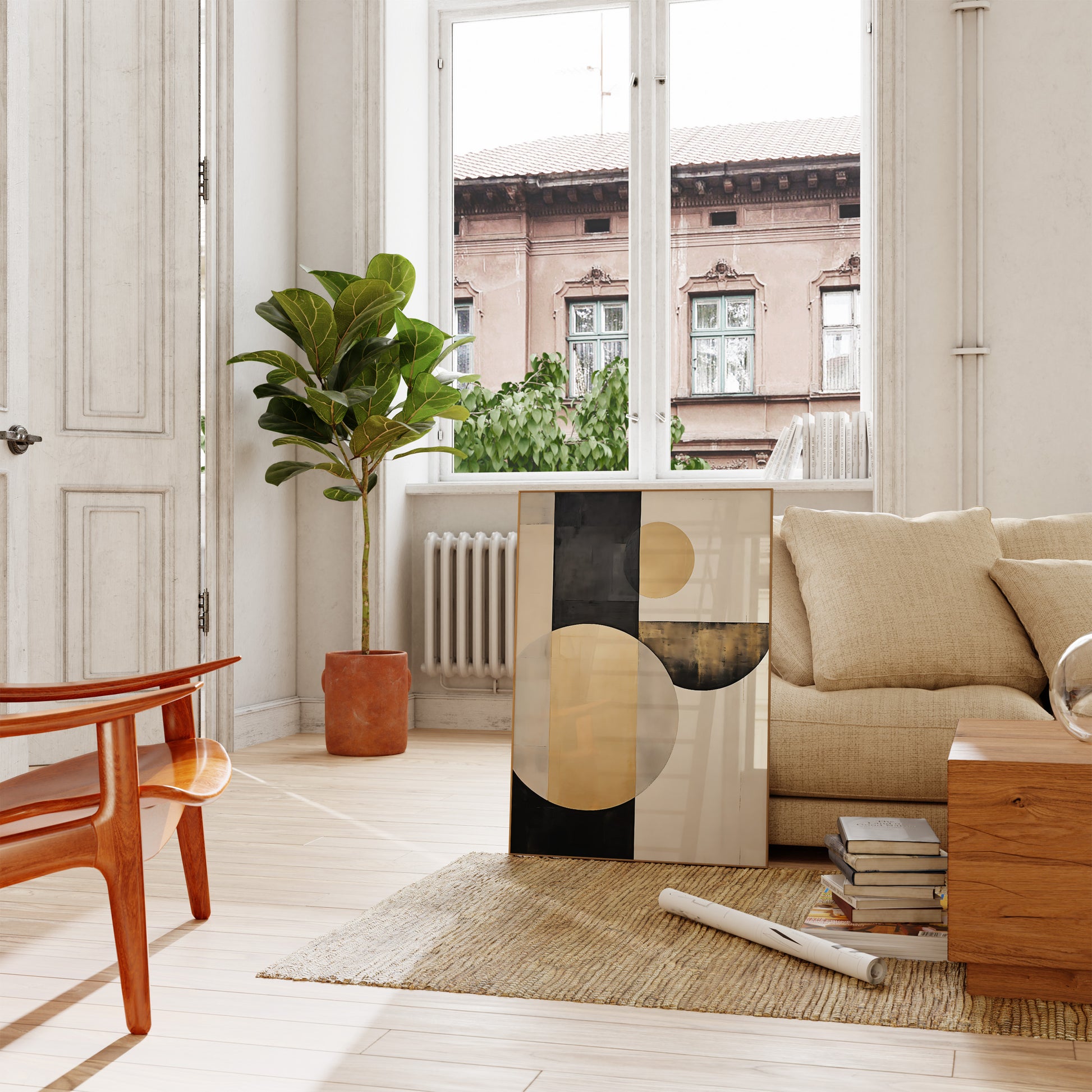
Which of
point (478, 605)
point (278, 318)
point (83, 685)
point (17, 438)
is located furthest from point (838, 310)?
point (83, 685)

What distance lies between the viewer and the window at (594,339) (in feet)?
16.3

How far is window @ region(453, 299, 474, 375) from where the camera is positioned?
5121 millimetres

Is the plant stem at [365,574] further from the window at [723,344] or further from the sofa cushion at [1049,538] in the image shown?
the sofa cushion at [1049,538]

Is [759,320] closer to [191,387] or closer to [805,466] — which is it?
[805,466]

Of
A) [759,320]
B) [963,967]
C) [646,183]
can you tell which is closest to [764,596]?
[963,967]

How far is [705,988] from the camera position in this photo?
1857 mm

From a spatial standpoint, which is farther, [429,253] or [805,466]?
[429,253]

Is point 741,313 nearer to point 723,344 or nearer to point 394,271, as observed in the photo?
point 723,344

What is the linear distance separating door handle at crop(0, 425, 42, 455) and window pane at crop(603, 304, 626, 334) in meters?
2.47

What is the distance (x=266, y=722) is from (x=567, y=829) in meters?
2.15

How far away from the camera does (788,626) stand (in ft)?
9.85

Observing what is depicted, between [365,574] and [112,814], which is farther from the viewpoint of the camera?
[365,574]

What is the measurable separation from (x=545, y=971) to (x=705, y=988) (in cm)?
26

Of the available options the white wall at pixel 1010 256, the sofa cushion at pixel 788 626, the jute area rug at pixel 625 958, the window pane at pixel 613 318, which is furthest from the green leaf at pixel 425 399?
the jute area rug at pixel 625 958
